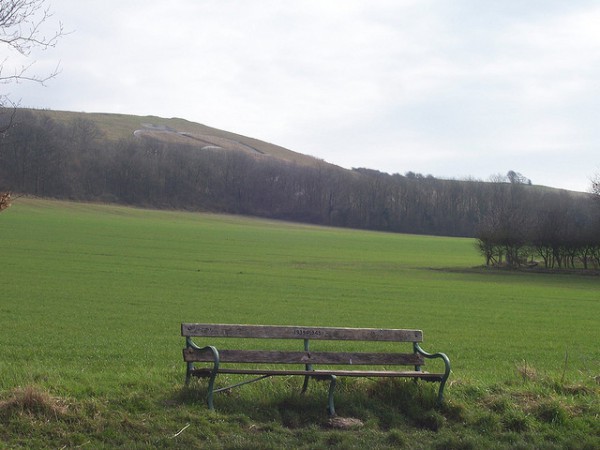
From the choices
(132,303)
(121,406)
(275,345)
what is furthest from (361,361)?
(132,303)

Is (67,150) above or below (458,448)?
above

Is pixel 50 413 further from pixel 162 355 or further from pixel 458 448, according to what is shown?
pixel 162 355

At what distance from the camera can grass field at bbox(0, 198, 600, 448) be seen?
23.7 ft

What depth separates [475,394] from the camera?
8773mm

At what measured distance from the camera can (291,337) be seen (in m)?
8.52

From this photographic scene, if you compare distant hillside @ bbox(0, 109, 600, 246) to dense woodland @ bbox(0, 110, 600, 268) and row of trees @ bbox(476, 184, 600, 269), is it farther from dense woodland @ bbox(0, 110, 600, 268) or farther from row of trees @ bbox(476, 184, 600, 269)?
row of trees @ bbox(476, 184, 600, 269)

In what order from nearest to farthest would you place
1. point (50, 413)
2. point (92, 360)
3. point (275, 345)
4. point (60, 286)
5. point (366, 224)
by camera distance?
point (50, 413) → point (92, 360) → point (275, 345) → point (60, 286) → point (366, 224)

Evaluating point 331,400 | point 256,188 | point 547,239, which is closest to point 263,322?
point 331,400

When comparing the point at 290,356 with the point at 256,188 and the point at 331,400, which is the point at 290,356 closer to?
the point at 331,400

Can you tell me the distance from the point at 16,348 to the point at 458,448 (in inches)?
401

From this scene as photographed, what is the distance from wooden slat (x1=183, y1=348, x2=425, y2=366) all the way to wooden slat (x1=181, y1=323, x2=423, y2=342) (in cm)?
20

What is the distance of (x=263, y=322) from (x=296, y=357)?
12972 millimetres

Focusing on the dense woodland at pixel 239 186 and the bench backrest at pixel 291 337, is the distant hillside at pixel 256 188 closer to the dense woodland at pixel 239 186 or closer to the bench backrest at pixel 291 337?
the dense woodland at pixel 239 186

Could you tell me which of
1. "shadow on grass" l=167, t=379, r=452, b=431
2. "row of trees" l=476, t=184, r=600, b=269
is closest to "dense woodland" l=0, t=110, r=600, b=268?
"row of trees" l=476, t=184, r=600, b=269
